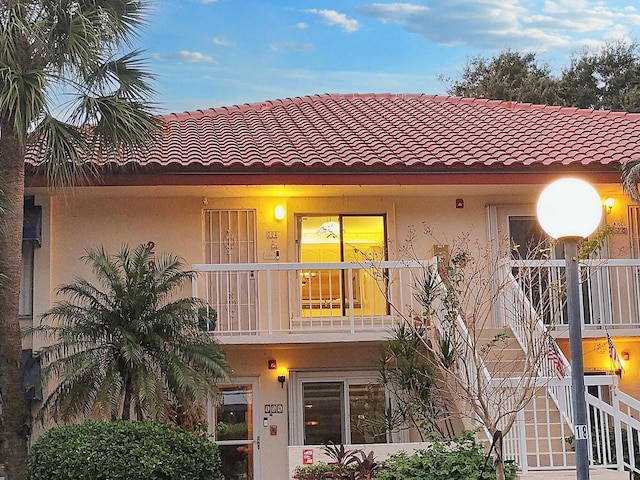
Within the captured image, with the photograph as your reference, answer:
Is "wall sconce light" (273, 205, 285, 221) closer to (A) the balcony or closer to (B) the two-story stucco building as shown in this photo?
(B) the two-story stucco building

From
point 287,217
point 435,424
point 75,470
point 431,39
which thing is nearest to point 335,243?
point 287,217

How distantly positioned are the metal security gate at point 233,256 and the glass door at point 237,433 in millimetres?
1191

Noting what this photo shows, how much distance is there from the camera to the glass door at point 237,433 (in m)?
14.9

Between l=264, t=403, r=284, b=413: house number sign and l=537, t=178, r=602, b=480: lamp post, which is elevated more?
l=537, t=178, r=602, b=480: lamp post

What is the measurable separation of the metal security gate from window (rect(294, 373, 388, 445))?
149 cm

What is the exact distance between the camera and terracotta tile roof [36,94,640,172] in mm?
14922

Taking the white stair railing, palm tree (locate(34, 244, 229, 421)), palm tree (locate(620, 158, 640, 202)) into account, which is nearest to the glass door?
palm tree (locate(34, 244, 229, 421))

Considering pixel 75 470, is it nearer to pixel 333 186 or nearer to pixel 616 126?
pixel 333 186

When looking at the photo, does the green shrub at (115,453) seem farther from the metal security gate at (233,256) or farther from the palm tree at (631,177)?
the palm tree at (631,177)

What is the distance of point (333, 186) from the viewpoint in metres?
15.2

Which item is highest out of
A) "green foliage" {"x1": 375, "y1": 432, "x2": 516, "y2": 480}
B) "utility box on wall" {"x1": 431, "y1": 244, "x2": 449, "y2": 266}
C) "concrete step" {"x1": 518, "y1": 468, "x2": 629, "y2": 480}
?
"utility box on wall" {"x1": 431, "y1": 244, "x2": 449, "y2": 266}

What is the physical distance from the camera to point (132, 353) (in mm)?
11836

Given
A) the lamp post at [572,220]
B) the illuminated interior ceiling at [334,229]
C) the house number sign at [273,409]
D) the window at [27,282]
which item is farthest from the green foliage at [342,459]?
the window at [27,282]

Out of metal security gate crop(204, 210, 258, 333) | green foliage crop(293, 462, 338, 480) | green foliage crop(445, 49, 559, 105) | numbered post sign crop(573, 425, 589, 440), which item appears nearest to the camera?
numbered post sign crop(573, 425, 589, 440)
